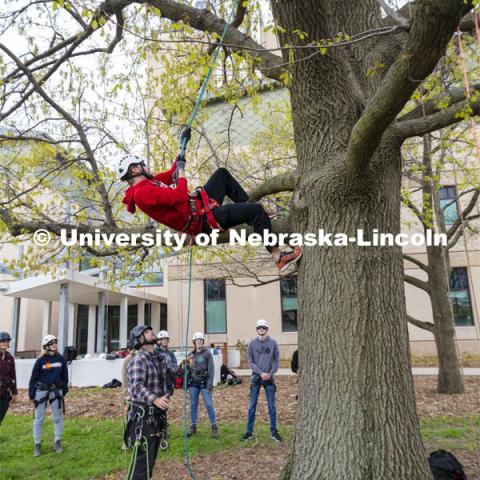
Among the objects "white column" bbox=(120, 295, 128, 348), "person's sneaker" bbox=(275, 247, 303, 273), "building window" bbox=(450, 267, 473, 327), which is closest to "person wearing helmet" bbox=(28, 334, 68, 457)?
"person's sneaker" bbox=(275, 247, 303, 273)

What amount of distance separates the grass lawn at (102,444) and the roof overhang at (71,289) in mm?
6261

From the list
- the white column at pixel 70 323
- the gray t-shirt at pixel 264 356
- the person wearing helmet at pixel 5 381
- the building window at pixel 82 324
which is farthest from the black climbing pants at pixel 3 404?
the building window at pixel 82 324

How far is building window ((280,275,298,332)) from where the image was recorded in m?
19.5

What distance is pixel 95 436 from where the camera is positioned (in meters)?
7.95

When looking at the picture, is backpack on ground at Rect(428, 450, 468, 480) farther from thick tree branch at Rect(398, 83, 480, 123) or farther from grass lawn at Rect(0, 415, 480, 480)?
thick tree branch at Rect(398, 83, 480, 123)

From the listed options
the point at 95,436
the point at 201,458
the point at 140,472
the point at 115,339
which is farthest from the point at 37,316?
the point at 140,472

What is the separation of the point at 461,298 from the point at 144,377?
17224mm

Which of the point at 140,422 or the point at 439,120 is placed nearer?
the point at 439,120

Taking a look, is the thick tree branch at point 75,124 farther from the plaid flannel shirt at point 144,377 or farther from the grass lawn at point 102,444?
the grass lawn at point 102,444

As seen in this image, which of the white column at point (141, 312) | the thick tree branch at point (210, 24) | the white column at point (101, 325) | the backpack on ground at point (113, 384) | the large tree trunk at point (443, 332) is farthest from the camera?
the white column at point (141, 312)

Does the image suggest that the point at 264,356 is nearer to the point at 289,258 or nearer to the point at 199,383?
the point at 199,383

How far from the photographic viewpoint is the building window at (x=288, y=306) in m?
19.5

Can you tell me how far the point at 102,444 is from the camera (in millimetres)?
7316

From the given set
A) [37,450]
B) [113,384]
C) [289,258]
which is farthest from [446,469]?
[113,384]
